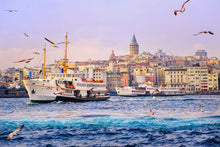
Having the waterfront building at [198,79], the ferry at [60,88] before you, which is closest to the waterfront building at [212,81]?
the waterfront building at [198,79]

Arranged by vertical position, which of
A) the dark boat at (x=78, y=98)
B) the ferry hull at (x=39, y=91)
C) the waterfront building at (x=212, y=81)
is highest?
the waterfront building at (x=212, y=81)

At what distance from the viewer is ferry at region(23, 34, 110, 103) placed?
6384 centimetres

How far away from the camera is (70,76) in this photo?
229 ft

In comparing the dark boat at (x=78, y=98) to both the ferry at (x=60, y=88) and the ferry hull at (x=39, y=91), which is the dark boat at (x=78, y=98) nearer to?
the ferry at (x=60, y=88)

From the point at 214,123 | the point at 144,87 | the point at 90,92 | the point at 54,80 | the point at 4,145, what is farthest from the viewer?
the point at 144,87

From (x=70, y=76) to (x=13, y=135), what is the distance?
46191mm

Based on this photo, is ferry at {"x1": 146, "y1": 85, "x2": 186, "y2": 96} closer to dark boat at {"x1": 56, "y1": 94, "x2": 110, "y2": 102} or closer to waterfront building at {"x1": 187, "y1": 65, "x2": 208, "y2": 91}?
waterfront building at {"x1": 187, "y1": 65, "x2": 208, "y2": 91}

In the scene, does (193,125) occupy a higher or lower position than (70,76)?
lower

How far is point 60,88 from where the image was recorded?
65438mm

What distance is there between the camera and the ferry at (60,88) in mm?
63844

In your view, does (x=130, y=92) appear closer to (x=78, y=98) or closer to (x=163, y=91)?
(x=163, y=91)

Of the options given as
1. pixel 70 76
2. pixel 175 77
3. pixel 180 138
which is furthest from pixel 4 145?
pixel 175 77

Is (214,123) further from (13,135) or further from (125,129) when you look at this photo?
(13,135)

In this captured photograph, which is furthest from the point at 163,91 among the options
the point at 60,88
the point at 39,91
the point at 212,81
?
the point at 39,91
